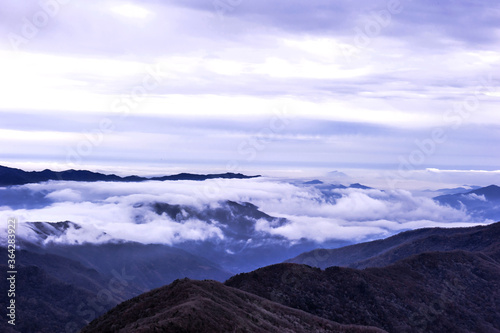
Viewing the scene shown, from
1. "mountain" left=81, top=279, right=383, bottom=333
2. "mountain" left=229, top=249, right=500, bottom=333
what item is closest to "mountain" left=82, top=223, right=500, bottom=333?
"mountain" left=81, top=279, right=383, bottom=333

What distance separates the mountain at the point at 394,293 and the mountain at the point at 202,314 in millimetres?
19695

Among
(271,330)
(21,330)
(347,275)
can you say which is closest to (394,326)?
(347,275)

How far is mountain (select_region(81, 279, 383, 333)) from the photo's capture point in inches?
2185

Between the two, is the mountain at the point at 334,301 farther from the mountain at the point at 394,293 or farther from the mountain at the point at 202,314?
the mountain at the point at 394,293

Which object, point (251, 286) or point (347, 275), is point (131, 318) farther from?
point (347, 275)

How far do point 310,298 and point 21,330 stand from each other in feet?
457

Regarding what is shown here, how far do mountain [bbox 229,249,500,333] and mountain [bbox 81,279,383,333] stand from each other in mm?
19695

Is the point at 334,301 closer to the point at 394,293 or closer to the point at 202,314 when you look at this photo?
the point at 394,293

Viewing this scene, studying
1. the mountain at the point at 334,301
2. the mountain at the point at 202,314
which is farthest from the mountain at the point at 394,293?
the mountain at the point at 202,314

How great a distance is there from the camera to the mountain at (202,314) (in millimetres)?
55500

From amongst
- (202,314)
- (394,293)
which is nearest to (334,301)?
(394,293)

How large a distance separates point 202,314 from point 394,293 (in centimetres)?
7828

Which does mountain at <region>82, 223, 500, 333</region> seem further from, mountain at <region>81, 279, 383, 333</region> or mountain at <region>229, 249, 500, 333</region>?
mountain at <region>229, 249, 500, 333</region>

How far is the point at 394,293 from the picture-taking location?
123938 millimetres
